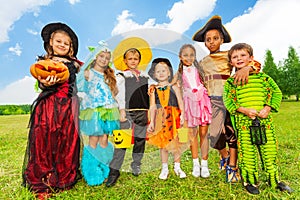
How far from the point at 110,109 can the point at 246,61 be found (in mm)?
1705

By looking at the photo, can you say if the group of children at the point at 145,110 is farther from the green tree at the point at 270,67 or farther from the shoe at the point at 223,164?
the green tree at the point at 270,67

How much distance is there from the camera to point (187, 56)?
3.03 m

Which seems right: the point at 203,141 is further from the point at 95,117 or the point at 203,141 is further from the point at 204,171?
the point at 95,117

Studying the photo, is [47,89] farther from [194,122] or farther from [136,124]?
[194,122]

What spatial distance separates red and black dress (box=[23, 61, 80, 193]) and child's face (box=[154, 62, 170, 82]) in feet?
3.37

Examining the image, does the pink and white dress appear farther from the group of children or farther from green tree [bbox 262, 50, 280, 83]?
green tree [bbox 262, 50, 280, 83]

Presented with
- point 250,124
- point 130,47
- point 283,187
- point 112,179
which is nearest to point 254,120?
point 250,124

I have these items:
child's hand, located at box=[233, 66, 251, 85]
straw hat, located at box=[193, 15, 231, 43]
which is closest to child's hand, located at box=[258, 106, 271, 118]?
child's hand, located at box=[233, 66, 251, 85]

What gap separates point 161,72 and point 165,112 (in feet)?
1.71

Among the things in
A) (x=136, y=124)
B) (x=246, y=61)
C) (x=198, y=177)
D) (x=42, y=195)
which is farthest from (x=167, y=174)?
(x=246, y=61)

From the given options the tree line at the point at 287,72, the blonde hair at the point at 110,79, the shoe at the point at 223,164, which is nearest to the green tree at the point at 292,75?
the tree line at the point at 287,72

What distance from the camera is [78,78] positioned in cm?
306

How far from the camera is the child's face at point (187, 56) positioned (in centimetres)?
294

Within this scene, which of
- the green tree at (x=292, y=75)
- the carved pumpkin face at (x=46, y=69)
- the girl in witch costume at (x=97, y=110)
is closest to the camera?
the carved pumpkin face at (x=46, y=69)
